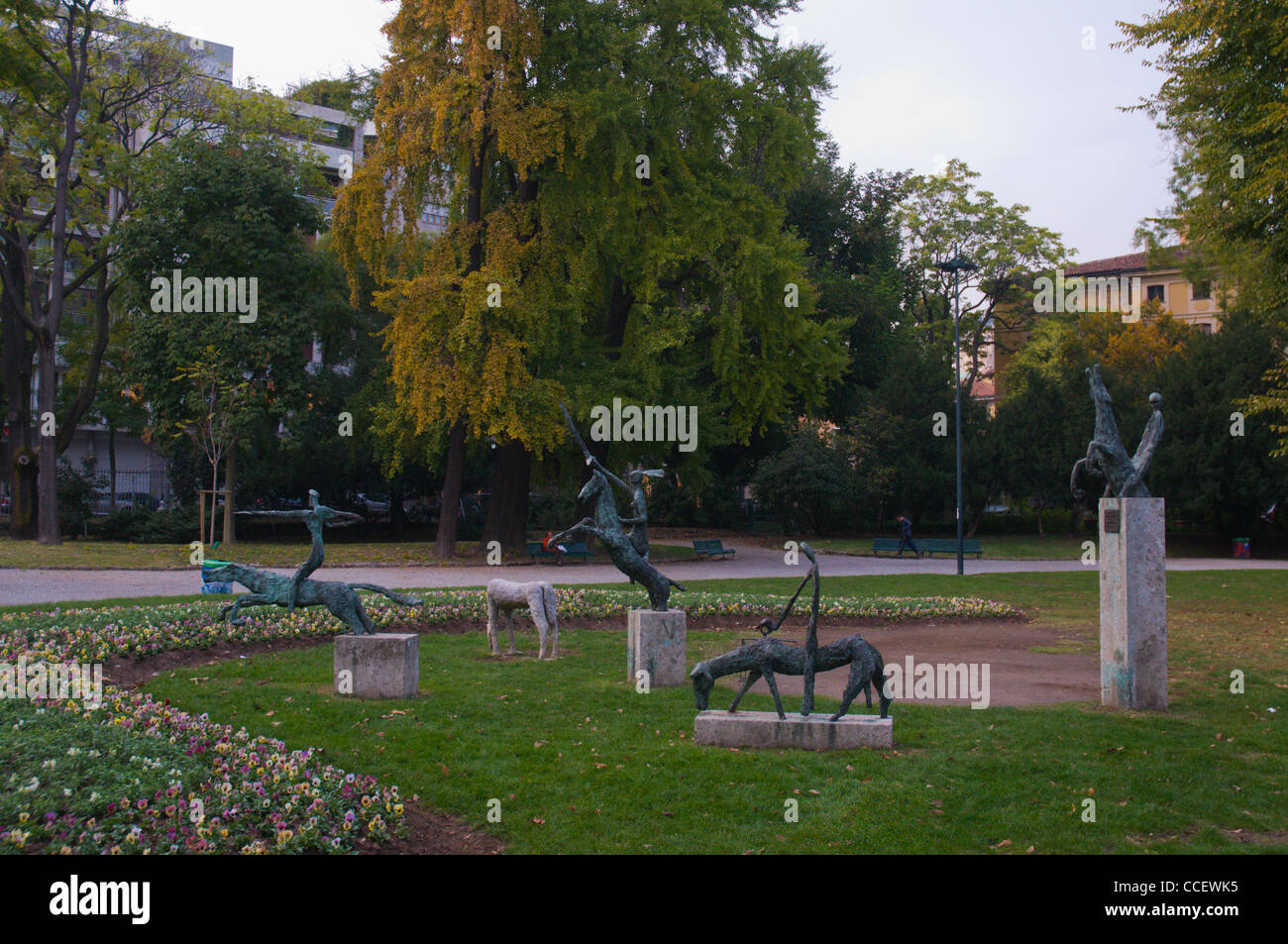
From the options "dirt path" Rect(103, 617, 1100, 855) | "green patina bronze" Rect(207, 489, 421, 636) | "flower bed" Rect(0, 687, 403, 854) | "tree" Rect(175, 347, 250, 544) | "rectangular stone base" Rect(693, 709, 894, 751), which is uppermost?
"tree" Rect(175, 347, 250, 544)

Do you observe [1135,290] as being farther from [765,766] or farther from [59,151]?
[765,766]

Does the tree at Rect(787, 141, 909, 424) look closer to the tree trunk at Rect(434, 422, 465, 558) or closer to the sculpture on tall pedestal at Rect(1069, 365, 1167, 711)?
the tree trunk at Rect(434, 422, 465, 558)

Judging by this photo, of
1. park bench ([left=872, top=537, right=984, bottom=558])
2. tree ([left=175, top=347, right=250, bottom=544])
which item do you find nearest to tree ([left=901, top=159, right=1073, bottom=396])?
park bench ([left=872, top=537, right=984, bottom=558])

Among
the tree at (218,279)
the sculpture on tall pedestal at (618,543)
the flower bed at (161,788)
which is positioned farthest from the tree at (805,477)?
the flower bed at (161,788)

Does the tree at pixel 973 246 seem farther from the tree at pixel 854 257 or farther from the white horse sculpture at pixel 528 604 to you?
the white horse sculpture at pixel 528 604

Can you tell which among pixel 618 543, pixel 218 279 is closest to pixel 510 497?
pixel 218 279

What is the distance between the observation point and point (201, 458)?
118 feet

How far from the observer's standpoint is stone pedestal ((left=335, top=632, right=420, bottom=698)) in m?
10.1

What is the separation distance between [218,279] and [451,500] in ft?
31.5

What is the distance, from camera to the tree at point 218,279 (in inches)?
1203

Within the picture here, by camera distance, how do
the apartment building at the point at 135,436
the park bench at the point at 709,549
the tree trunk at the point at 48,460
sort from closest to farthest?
the tree trunk at the point at 48,460 < the park bench at the point at 709,549 < the apartment building at the point at 135,436

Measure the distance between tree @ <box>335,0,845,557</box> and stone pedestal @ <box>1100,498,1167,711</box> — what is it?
58.1 ft

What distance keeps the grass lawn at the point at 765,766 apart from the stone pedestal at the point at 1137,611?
1.14 feet

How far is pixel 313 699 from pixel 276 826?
13.7 feet
